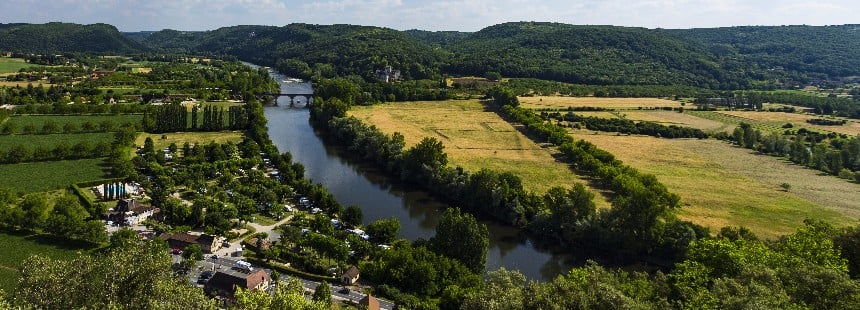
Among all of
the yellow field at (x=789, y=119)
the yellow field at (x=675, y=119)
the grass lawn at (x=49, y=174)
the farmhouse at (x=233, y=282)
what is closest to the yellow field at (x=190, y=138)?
the grass lawn at (x=49, y=174)

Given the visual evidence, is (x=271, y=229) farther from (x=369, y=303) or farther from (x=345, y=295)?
(x=369, y=303)

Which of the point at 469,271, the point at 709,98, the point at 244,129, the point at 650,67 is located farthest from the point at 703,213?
the point at 650,67

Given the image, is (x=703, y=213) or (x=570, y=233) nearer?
(x=570, y=233)

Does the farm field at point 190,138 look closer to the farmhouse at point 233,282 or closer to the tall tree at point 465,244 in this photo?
the farmhouse at point 233,282

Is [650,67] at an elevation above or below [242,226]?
above

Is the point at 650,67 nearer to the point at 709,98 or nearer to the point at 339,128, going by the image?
the point at 709,98

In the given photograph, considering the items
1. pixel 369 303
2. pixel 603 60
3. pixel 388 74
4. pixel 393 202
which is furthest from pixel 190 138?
pixel 603 60

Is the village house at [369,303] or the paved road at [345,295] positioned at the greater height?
the village house at [369,303]
